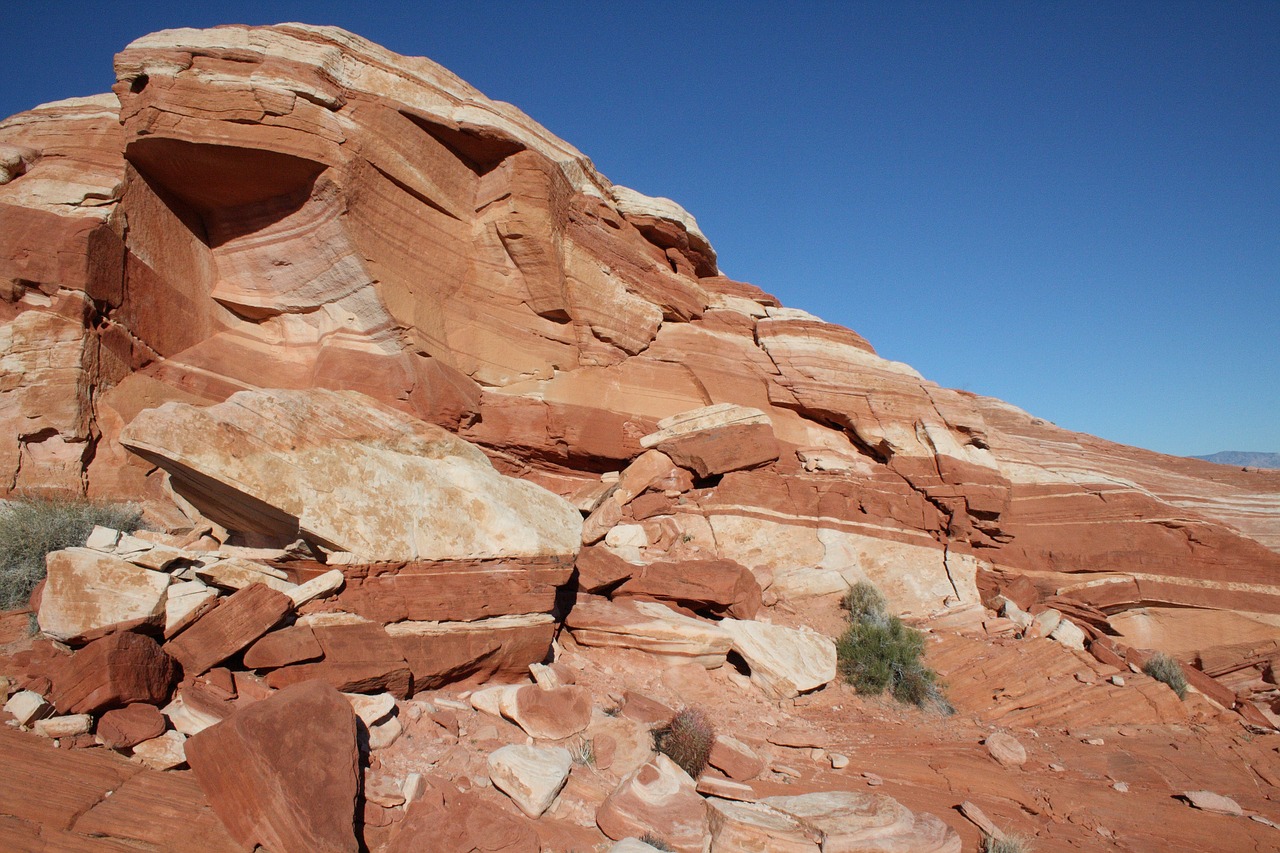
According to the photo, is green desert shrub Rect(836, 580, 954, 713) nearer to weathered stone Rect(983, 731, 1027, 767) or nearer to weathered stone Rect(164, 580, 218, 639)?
weathered stone Rect(983, 731, 1027, 767)

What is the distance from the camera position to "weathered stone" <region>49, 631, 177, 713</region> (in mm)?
4754

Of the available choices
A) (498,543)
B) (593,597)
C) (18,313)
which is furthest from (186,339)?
(593,597)

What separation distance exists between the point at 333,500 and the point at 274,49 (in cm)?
782

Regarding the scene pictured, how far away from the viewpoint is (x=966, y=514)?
13.8m

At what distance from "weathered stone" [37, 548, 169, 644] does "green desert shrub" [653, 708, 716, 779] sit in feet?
15.3

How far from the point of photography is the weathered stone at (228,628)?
540 centimetres

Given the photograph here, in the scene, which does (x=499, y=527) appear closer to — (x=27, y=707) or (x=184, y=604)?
(x=184, y=604)

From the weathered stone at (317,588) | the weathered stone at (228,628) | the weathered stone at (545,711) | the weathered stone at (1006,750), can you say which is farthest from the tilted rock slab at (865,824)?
the weathered stone at (228,628)

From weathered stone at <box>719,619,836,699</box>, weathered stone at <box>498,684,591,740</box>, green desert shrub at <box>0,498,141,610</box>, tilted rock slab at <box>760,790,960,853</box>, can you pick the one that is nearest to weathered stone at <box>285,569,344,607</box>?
weathered stone at <box>498,684,591,740</box>

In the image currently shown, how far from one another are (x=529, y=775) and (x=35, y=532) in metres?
5.34

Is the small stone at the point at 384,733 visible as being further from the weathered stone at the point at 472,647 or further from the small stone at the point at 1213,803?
the small stone at the point at 1213,803

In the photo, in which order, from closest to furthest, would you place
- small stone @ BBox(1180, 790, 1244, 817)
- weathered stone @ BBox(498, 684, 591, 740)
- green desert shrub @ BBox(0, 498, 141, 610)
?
green desert shrub @ BBox(0, 498, 141, 610)
weathered stone @ BBox(498, 684, 591, 740)
small stone @ BBox(1180, 790, 1244, 817)

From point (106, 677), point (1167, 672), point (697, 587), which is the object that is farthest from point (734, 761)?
point (1167, 672)

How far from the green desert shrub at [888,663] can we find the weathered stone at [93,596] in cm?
882
